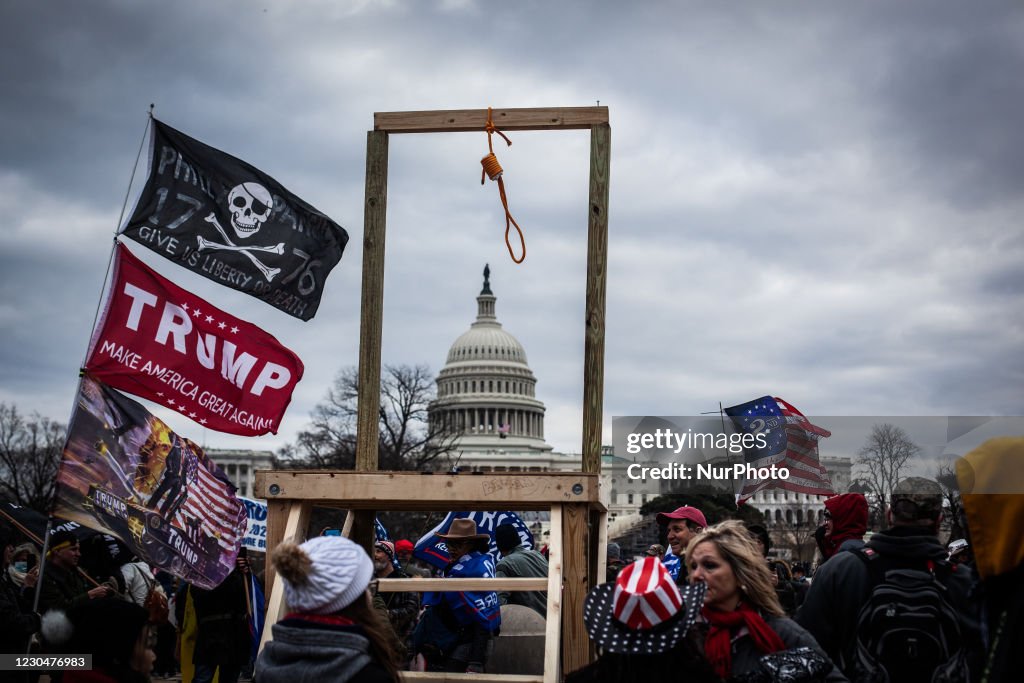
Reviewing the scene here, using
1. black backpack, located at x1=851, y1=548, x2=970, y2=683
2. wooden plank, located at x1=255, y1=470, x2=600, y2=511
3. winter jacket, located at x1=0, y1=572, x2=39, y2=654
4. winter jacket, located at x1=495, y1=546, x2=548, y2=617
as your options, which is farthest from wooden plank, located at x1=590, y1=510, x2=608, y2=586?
winter jacket, located at x1=0, y1=572, x2=39, y2=654

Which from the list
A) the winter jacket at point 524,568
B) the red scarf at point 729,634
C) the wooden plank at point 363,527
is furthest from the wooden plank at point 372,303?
the winter jacket at point 524,568

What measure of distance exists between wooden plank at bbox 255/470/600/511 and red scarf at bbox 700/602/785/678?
3.70 ft

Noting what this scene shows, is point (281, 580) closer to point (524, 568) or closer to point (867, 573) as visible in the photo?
point (867, 573)

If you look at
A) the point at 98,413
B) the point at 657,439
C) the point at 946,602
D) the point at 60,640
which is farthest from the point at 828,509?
the point at 657,439

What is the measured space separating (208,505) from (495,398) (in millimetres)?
115733

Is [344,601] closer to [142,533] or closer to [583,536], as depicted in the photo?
[583,536]

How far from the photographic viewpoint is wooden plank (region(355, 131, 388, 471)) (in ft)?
19.4

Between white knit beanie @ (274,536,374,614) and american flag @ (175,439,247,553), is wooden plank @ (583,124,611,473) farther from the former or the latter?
american flag @ (175,439,247,553)

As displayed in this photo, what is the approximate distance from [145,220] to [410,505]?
291cm

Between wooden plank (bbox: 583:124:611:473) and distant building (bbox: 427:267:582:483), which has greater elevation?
distant building (bbox: 427:267:582:483)

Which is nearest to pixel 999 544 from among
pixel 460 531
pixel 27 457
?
pixel 460 531

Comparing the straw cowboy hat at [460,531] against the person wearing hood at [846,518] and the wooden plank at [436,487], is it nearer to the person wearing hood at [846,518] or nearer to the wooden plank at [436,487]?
the wooden plank at [436,487]

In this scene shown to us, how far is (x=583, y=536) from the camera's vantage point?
523 cm

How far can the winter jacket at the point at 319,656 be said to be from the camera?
12.0ft
